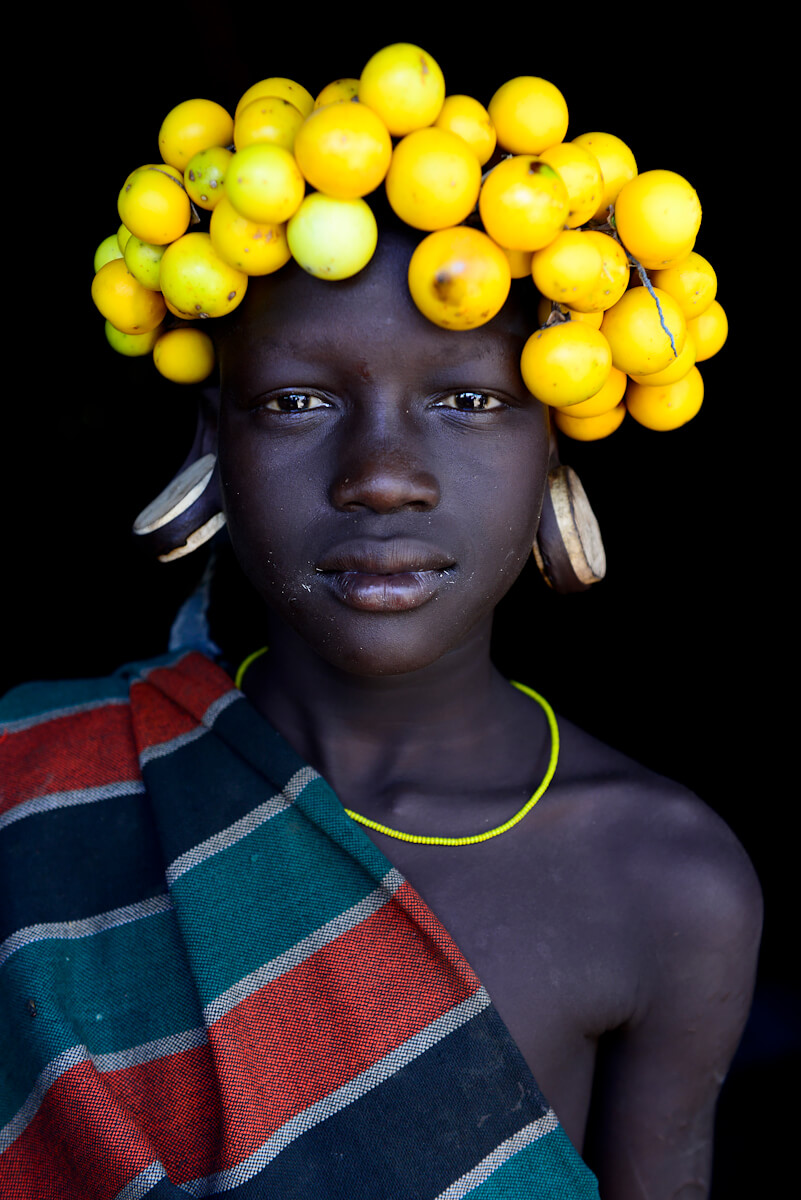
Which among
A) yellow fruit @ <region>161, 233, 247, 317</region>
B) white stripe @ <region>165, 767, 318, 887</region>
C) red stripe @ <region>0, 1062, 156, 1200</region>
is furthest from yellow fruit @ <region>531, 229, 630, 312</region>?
red stripe @ <region>0, 1062, 156, 1200</region>

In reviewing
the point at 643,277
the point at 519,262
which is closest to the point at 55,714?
the point at 519,262

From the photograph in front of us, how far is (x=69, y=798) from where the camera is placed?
163cm

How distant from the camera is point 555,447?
Result: 1.73 m

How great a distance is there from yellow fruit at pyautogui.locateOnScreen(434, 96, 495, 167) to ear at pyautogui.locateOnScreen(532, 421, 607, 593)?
1.62ft

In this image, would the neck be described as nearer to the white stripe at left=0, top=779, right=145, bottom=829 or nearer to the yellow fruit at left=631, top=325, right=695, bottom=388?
the white stripe at left=0, top=779, right=145, bottom=829

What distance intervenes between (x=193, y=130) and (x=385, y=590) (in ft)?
2.30

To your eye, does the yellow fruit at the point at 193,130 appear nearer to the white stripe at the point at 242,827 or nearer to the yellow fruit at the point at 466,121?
the yellow fruit at the point at 466,121

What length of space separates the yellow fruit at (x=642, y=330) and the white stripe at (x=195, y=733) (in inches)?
33.3

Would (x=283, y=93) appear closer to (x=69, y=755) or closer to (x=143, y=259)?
(x=143, y=259)

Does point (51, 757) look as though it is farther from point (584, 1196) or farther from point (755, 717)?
point (755, 717)

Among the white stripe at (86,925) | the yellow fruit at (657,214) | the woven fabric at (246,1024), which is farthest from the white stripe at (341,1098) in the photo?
the yellow fruit at (657,214)

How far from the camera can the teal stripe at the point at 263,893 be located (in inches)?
56.0

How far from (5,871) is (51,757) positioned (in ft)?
0.69

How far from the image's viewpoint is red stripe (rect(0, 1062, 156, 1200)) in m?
1.31
